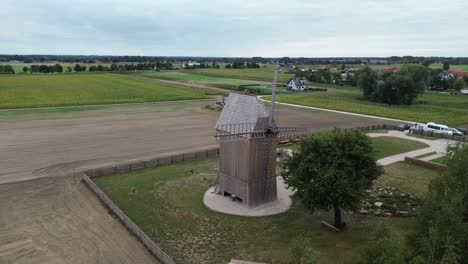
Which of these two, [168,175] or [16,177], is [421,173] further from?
[16,177]

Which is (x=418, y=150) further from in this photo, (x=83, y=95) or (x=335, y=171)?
(x=83, y=95)

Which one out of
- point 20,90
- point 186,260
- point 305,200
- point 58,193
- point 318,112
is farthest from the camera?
point 20,90

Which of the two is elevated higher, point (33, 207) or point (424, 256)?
point (424, 256)

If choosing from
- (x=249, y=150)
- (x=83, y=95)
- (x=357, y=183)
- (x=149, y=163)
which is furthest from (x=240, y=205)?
(x=83, y=95)

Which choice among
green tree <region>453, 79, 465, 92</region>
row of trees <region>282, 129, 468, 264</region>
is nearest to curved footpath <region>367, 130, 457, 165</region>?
row of trees <region>282, 129, 468, 264</region>

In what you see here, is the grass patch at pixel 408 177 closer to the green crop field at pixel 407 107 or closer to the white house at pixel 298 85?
the green crop field at pixel 407 107

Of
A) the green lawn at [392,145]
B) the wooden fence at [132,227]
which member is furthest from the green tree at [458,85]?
the wooden fence at [132,227]

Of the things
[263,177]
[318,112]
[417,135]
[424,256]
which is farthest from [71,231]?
[318,112]
